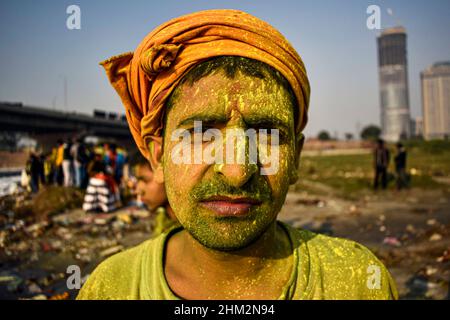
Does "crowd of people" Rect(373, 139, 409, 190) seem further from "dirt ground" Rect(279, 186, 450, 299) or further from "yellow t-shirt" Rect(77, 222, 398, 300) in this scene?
"yellow t-shirt" Rect(77, 222, 398, 300)

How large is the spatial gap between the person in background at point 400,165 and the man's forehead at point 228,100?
52.2 ft

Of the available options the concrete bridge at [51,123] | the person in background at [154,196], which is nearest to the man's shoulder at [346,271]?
the person in background at [154,196]

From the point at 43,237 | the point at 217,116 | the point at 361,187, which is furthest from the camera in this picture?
the point at 361,187

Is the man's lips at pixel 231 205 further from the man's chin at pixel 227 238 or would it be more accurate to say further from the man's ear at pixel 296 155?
the man's ear at pixel 296 155

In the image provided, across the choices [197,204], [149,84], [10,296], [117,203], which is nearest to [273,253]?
[197,204]

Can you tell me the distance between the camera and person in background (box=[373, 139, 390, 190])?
635 inches

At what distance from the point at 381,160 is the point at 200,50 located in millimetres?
16052

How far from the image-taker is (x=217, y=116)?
1.64 m

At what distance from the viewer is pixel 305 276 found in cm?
176

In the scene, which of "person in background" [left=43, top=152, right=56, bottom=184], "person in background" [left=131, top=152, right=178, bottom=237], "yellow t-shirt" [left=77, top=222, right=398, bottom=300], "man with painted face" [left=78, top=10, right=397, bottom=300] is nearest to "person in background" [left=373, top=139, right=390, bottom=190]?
"person in background" [left=131, top=152, right=178, bottom=237]

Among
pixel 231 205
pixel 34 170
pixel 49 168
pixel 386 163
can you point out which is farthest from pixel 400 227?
pixel 49 168

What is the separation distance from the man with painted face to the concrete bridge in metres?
21.7

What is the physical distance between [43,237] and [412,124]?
211m
